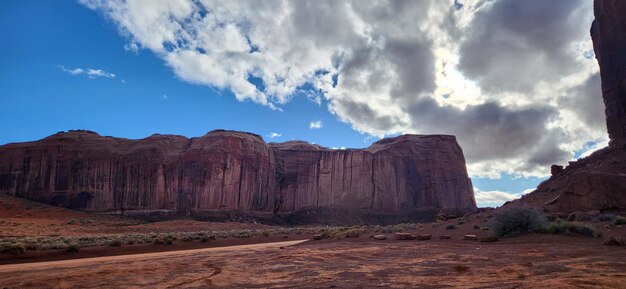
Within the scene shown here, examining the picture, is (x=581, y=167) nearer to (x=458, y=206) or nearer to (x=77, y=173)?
(x=458, y=206)

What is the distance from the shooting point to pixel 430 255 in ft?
37.3

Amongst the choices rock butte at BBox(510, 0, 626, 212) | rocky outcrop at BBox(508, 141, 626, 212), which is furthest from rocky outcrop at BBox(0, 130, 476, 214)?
rocky outcrop at BBox(508, 141, 626, 212)

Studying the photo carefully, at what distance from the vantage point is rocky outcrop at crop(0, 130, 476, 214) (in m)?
63.6

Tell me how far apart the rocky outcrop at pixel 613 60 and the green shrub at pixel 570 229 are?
22.8 meters

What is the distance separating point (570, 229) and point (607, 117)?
86.0 feet

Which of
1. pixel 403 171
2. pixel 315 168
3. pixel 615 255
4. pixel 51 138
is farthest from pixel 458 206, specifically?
pixel 51 138

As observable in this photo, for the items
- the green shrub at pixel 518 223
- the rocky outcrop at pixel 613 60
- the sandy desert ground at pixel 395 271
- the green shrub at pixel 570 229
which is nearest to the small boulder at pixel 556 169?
the rocky outcrop at pixel 613 60

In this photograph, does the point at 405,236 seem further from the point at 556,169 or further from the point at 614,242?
the point at 556,169

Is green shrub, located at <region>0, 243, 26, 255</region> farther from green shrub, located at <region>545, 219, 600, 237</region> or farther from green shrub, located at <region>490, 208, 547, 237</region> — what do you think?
green shrub, located at <region>545, 219, 600, 237</region>

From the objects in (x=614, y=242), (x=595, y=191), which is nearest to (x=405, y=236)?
(x=614, y=242)

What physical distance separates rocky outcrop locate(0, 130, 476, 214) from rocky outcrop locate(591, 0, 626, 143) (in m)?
41.1

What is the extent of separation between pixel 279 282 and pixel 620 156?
97.9ft

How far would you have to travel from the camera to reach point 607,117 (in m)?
33.7

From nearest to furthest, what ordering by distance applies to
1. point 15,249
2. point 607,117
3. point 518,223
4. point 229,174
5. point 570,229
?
1. point 570,229
2. point 518,223
3. point 15,249
4. point 607,117
5. point 229,174
